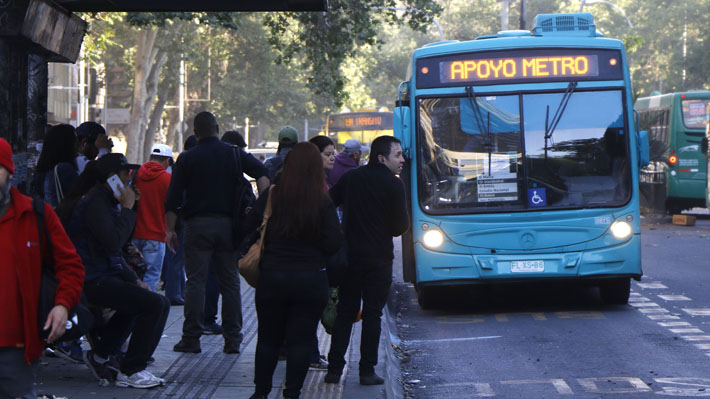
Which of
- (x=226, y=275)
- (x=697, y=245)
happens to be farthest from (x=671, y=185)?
(x=226, y=275)

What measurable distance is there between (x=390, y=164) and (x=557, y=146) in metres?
4.69

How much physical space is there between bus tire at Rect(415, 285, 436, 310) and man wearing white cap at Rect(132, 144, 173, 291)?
119 inches

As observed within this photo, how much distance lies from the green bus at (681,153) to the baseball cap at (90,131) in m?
20.6

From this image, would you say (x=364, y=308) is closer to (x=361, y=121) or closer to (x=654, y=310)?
(x=654, y=310)

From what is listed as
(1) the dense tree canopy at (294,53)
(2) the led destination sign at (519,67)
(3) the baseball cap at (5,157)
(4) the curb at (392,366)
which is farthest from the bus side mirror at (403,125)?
(3) the baseball cap at (5,157)

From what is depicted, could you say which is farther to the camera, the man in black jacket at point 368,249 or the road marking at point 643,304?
the road marking at point 643,304

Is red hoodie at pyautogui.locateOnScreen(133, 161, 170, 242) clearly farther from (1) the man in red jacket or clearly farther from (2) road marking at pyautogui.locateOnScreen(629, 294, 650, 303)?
(1) the man in red jacket

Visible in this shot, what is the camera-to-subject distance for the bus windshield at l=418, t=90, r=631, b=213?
11.7 m

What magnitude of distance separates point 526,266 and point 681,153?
57.2 ft

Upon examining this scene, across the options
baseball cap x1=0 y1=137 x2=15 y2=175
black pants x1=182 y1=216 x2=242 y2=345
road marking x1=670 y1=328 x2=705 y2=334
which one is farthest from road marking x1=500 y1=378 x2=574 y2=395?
baseball cap x1=0 y1=137 x2=15 y2=175

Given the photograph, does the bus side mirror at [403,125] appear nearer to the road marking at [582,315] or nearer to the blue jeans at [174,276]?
the road marking at [582,315]

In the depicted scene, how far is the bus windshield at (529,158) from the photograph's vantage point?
38.2 ft

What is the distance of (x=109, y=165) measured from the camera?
6590 mm

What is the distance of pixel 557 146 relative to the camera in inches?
460
